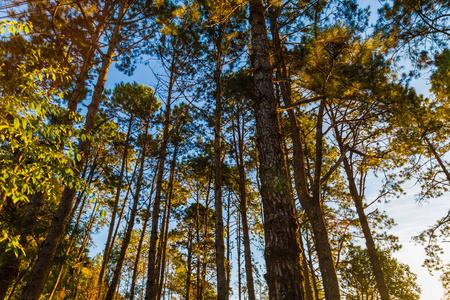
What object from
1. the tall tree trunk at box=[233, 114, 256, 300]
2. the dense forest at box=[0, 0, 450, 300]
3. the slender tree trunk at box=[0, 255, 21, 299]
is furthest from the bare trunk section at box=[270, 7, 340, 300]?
the slender tree trunk at box=[0, 255, 21, 299]

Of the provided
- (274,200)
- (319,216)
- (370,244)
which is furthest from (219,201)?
(370,244)

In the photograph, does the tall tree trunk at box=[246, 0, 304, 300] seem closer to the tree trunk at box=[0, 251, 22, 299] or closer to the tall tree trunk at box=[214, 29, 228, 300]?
the tall tree trunk at box=[214, 29, 228, 300]

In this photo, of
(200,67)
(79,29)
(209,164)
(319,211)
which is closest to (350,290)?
(209,164)

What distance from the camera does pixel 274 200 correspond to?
2.79 metres

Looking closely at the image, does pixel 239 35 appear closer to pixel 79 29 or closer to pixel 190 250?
pixel 79 29

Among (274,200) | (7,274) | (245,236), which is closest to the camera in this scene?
(274,200)

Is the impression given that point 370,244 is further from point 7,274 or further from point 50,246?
point 7,274

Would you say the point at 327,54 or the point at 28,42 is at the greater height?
the point at 28,42

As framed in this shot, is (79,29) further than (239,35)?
No

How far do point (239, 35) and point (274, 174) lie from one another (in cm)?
701

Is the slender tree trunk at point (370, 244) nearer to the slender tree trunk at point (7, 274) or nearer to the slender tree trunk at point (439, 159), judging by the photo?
the slender tree trunk at point (439, 159)

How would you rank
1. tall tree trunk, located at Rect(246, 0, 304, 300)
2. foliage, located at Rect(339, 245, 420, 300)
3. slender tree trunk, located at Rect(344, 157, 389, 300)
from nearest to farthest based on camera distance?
1. tall tree trunk, located at Rect(246, 0, 304, 300)
2. slender tree trunk, located at Rect(344, 157, 389, 300)
3. foliage, located at Rect(339, 245, 420, 300)

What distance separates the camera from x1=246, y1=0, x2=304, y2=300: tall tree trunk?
2.38m

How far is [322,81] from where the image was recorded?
466 cm
